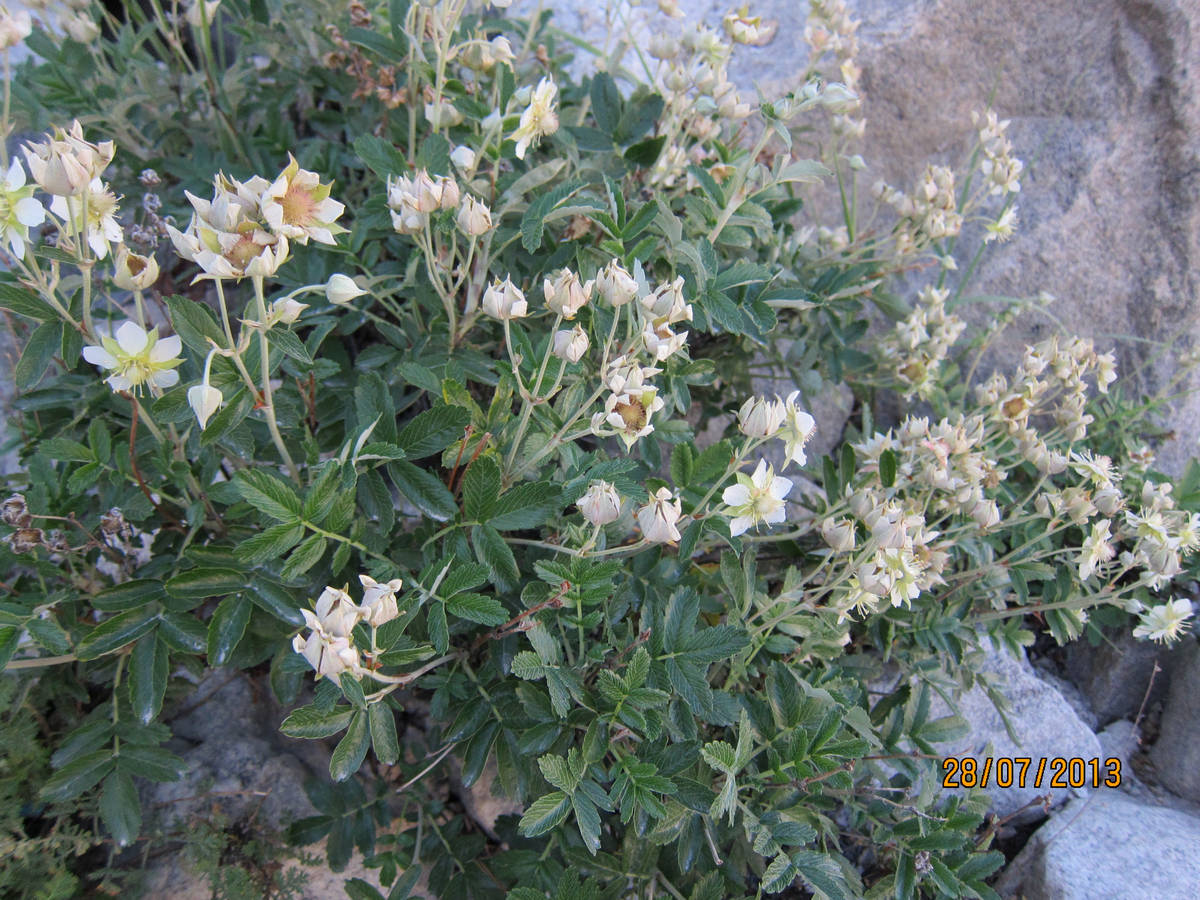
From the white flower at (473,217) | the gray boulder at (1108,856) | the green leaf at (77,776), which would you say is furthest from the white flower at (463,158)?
the gray boulder at (1108,856)

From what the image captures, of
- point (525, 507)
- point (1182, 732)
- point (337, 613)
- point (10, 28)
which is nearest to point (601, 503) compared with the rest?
point (525, 507)

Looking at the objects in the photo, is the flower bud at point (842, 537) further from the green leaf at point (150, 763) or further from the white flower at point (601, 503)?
the green leaf at point (150, 763)

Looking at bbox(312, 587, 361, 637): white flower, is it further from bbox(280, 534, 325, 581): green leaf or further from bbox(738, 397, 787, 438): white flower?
bbox(738, 397, 787, 438): white flower

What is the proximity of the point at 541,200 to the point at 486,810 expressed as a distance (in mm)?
1372

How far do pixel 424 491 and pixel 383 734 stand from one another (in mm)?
420

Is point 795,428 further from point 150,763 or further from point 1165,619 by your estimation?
point 150,763

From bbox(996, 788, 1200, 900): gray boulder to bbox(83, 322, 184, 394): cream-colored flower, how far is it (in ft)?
7.04

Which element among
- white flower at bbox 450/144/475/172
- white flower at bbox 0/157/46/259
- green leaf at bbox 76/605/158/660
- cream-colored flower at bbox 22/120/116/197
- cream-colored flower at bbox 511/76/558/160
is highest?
cream-colored flower at bbox 511/76/558/160

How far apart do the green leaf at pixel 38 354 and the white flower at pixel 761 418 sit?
122cm

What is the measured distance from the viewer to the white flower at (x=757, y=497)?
1.44 metres

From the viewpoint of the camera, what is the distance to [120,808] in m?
1.52

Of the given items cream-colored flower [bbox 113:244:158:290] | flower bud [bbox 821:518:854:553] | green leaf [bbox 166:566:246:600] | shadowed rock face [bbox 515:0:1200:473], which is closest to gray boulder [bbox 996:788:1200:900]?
flower bud [bbox 821:518:854:553]

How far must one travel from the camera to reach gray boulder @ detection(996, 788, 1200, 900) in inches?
73.4

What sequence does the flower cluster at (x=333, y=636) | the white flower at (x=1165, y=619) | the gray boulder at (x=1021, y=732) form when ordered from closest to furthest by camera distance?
the flower cluster at (x=333, y=636)
the white flower at (x=1165, y=619)
the gray boulder at (x=1021, y=732)
